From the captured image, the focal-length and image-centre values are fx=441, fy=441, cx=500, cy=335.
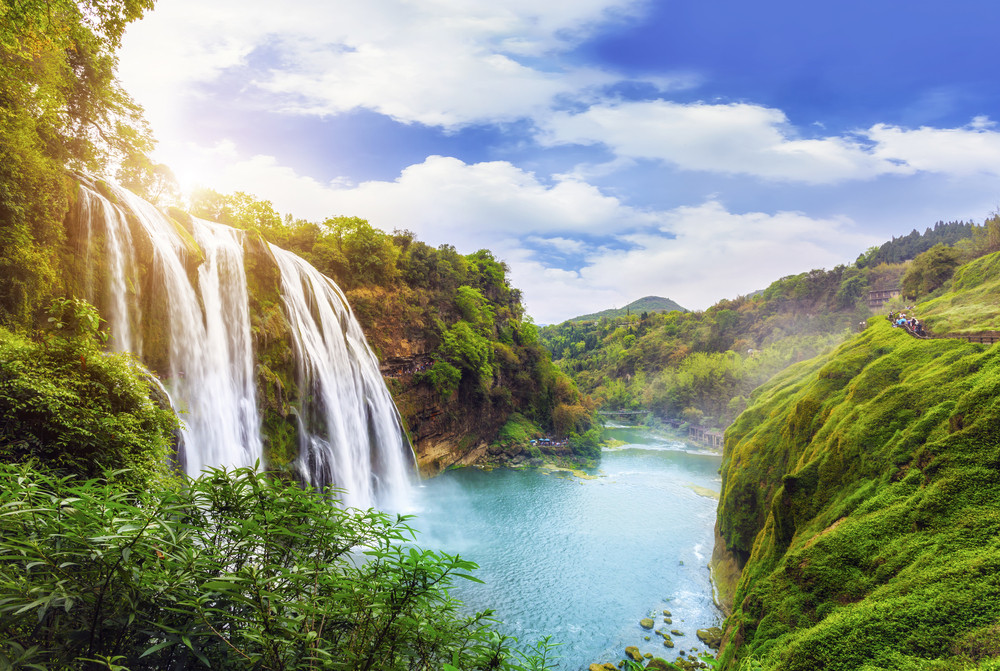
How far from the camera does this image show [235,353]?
1474 cm

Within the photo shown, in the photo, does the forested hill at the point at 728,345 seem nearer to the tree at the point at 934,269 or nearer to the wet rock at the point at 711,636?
the tree at the point at 934,269

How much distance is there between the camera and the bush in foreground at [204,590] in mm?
1698

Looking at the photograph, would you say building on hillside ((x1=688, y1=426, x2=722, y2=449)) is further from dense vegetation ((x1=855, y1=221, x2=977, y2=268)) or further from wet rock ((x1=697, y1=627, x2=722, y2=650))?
dense vegetation ((x1=855, y1=221, x2=977, y2=268))

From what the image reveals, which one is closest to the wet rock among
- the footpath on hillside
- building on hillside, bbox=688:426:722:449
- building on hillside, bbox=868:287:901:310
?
the footpath on hillside

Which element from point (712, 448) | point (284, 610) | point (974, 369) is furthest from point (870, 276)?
point (284, 610)

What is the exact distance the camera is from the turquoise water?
1281 centimetres

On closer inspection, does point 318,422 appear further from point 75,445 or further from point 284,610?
point 284,610

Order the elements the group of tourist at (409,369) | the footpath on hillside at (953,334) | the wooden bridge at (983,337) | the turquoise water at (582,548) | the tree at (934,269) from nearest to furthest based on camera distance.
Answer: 1. the wooden bridge at (983,337)
2. the footpath on hillside at (953,334)
3. the turquoise water at (582,548)
4. the tree at (934,269)
5. the group of tourist at (409,369)

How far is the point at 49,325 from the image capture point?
29.5 feet

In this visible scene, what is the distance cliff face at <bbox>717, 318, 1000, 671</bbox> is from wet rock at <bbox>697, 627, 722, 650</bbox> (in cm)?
264

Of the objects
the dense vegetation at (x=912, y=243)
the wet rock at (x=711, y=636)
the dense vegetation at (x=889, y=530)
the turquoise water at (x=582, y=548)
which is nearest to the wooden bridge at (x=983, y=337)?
the dense vegetation at (x=889, y=530)

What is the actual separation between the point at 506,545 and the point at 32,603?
60.4 feet

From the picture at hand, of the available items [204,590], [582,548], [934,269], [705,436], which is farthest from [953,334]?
[705,436]

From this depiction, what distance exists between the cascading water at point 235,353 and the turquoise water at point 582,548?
438cm
